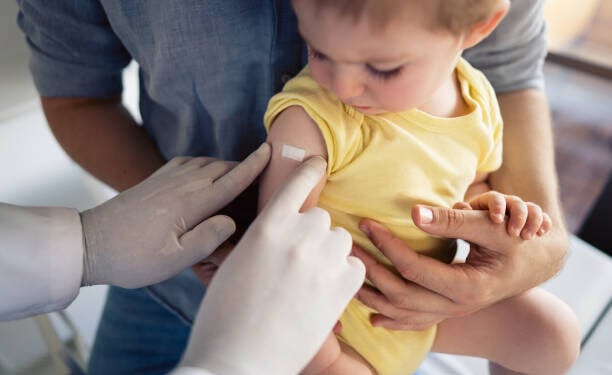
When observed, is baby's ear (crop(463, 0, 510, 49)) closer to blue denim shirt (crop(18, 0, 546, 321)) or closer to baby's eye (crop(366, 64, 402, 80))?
baby's eye (crop(366, 64, 402, 80))

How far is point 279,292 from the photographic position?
0.56 m

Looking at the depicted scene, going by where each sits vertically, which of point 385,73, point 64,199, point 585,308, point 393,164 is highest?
point 385,73

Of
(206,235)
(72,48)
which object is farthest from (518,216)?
(72,48)

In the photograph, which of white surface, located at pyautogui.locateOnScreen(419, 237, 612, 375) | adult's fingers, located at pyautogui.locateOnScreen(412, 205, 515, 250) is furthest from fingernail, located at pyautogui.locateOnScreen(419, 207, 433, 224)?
white surface, located at pyautogui.locateOnScreen(419, 237, 612, 375)

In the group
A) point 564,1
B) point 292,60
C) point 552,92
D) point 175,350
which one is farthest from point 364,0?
point 564,1

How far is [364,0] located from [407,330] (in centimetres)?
52

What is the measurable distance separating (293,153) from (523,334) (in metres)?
0.48

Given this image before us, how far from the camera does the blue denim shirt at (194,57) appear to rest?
0.72m

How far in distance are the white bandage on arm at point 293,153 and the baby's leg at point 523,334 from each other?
40cm

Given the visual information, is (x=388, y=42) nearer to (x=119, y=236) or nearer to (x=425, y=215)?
(x=425, y=215)

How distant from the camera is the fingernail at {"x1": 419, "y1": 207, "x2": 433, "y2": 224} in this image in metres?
0.67

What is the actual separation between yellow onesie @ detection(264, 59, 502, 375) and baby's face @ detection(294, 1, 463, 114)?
41 millimetres

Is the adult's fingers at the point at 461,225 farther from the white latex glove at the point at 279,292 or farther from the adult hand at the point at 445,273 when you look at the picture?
the white latex glove at the point at 279,292

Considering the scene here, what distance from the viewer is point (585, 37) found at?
281cm
